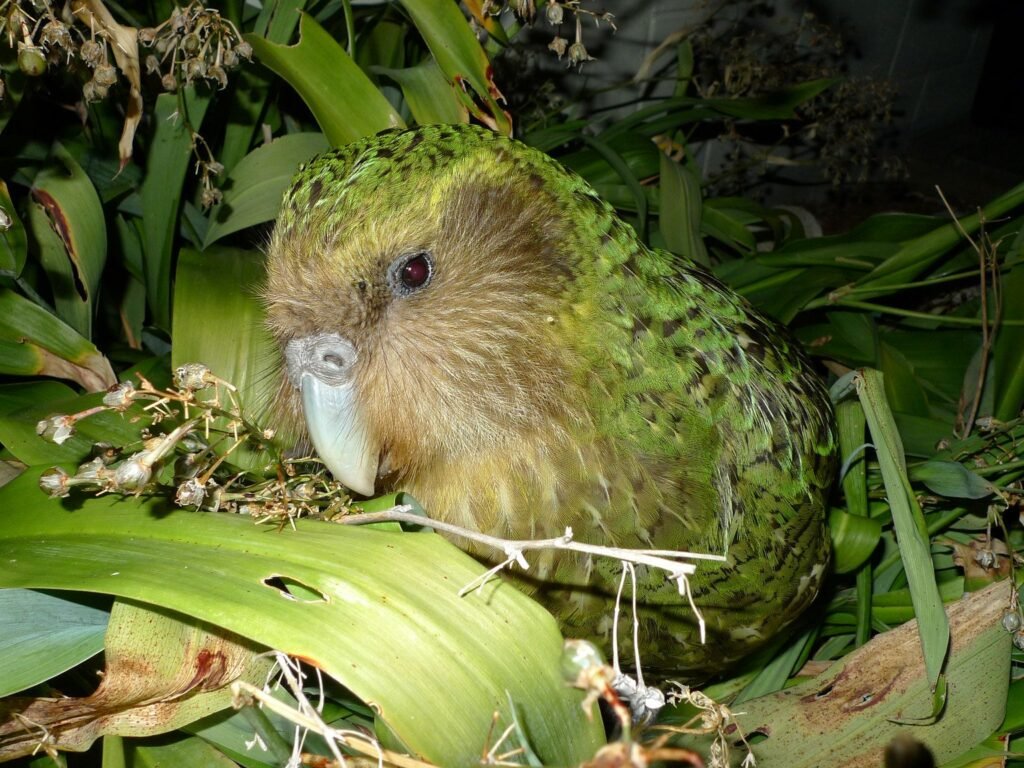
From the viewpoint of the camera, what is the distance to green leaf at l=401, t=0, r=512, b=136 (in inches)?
41.6

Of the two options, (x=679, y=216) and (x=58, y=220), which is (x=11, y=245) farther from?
(x=679, y=216)

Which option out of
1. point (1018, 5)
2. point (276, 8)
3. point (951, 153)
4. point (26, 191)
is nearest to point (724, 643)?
point (276, 8)

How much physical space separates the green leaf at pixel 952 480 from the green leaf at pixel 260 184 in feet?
2.99

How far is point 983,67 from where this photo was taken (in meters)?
3.26

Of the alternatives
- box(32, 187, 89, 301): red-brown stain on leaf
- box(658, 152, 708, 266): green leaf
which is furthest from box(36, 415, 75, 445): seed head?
box(658, 152, 708, 266): green leaf

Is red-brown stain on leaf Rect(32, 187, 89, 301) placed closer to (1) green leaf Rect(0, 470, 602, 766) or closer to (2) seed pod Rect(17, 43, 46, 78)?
(2) seed pod Rect(17, 43, 46, 78)

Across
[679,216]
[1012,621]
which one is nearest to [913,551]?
[1012,621]

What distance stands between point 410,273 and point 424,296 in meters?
0.02

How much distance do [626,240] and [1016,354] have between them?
32.1 inches

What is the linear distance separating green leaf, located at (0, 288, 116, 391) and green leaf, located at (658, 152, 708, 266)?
0.91 metres

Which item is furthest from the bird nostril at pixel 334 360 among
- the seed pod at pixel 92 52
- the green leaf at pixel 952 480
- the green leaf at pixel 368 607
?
the green leaf at pixel 952 480

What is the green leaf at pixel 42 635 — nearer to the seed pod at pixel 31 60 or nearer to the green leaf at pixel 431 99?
the seed pod at pixel 31 60

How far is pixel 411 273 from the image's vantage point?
0.75m

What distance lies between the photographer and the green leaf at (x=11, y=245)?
91cm
